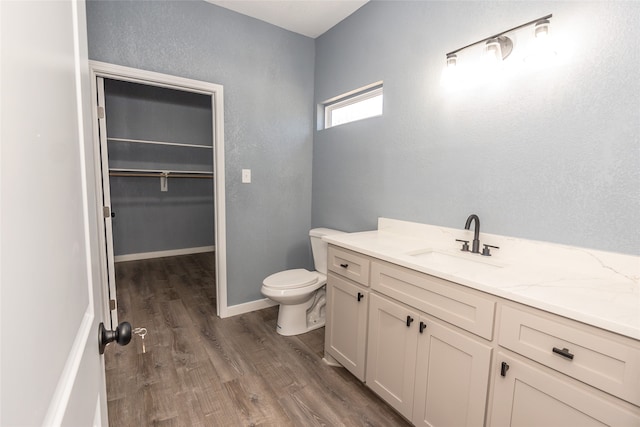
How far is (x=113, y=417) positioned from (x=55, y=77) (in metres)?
1.85

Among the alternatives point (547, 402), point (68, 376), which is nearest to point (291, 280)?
point (547, 402)

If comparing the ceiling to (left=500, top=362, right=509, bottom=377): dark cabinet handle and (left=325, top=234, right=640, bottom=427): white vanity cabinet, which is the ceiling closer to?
(left=325, top=234, right=640, bottom=427): white vanity cabinet

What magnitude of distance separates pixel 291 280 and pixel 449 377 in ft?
4.54

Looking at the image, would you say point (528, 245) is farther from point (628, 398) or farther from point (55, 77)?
point (55, 77)

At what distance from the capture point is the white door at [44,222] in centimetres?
28

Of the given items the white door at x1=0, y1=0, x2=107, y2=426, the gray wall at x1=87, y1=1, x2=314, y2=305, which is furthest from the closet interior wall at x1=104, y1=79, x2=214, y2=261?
the white door at x1=0, y1=0, x2=107, y2=426

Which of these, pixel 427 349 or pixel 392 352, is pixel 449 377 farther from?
pixel 392 352

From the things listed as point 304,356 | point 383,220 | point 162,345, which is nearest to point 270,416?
point 304,356

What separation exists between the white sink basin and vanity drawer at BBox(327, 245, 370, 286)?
0.28m

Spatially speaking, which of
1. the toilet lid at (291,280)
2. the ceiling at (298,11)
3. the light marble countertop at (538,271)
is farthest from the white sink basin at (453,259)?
the ceiling at (298,11)

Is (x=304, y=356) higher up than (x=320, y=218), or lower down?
lower down

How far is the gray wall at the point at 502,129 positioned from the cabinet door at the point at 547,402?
66 cm

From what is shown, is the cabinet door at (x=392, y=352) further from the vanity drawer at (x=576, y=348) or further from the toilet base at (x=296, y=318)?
the toilet base at (x=296, y=318)

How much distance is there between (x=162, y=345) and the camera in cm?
225
